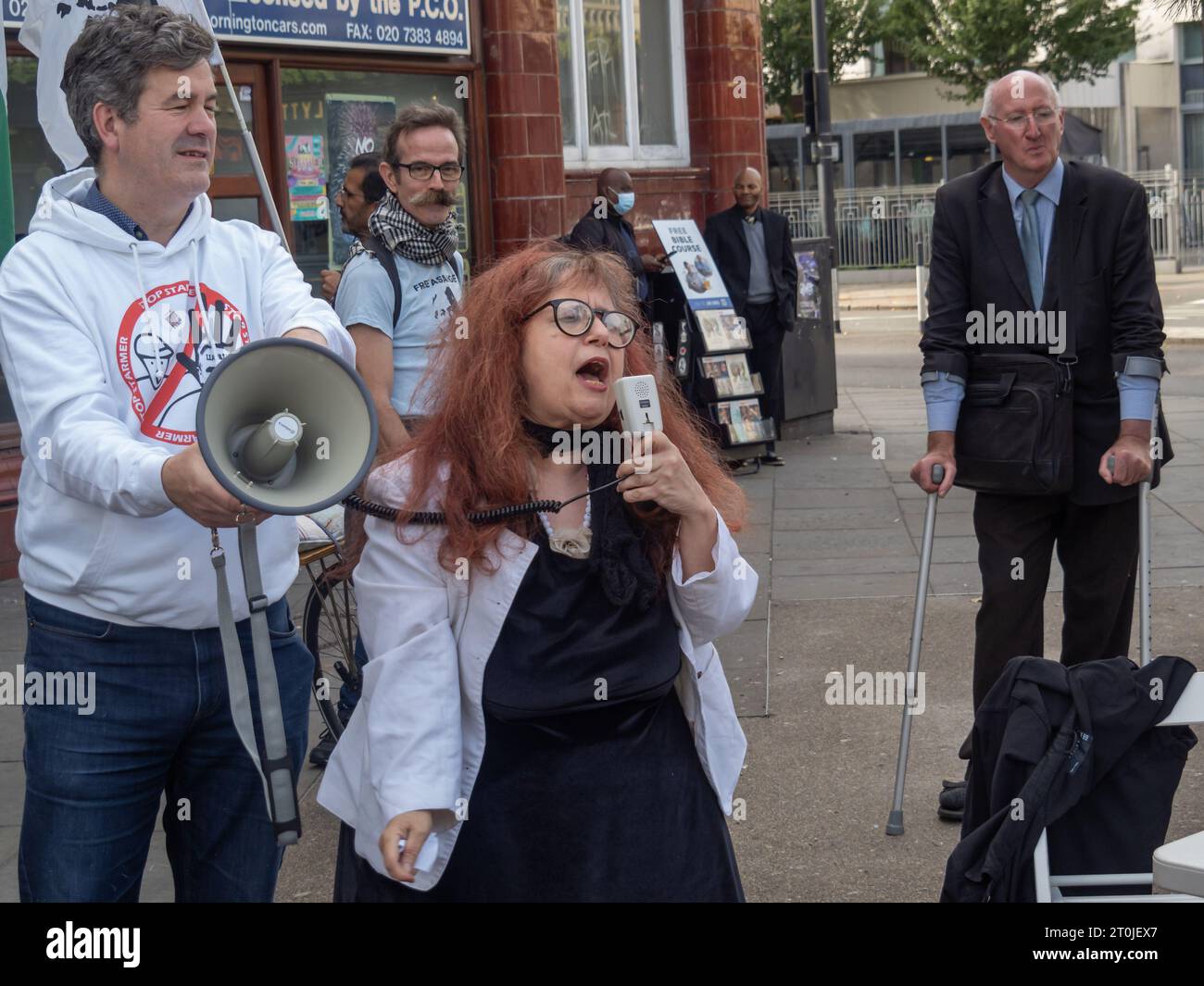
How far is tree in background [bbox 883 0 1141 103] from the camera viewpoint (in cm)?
3609

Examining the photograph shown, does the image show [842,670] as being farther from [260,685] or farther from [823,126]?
[823,126]

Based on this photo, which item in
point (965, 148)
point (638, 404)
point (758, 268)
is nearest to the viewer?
point (638, 404)

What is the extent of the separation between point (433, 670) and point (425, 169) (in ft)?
8.89

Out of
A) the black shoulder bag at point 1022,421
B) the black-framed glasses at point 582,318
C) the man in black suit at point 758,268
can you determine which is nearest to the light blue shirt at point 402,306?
the black shoulder bag at point 1022,421

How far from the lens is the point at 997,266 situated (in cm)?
469

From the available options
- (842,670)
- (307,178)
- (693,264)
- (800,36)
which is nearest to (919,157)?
(800,36)

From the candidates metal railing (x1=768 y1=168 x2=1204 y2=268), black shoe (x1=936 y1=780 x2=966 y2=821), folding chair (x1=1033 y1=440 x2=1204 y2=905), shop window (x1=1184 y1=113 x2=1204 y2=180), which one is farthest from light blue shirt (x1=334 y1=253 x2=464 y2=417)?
shop window (x1=1184 y1=113 x2=1204 y2=180)

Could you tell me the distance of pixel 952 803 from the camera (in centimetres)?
481

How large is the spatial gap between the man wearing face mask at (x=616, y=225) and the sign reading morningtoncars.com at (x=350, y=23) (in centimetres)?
135

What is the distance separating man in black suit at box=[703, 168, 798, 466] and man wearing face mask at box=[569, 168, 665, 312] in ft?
1.73

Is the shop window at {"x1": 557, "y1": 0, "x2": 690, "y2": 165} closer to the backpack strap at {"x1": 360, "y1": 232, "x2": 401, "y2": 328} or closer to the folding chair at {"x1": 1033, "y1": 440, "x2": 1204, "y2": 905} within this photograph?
the backpack strap at {"x1": 360, "y1": 232, "x2": 401, "y2": 328}

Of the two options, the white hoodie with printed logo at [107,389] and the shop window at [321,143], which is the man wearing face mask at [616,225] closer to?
the shop window at [321,143]
